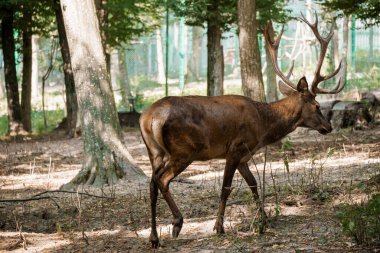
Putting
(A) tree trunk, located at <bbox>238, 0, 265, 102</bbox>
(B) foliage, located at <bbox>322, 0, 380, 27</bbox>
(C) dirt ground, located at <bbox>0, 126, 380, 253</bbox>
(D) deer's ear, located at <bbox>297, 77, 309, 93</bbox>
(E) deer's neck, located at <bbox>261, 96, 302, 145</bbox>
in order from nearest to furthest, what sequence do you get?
(C) dirt ground, located at <bbox>0, 126, 380, 253</bbox>, (E) deer's neck, located at <bbox>261, 96, 302, 145</bbox>, (D) deer's ear, located at <bbox>297, 77, 309, 93</bbox>, (A) tree trunk, located at <bbox>238, 0, 265, 102</bbox>, (B) foliage, located at <bbox>322, 0, 380, 27</bbox>

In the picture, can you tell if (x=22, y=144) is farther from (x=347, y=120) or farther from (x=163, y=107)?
(x=163, y=107)

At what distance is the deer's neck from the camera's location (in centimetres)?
828

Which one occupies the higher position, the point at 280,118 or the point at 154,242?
the point at 280,118

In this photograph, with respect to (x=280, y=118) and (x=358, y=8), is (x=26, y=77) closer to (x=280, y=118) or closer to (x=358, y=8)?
(x=358, y=8)

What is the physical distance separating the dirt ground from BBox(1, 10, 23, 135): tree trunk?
856 cm

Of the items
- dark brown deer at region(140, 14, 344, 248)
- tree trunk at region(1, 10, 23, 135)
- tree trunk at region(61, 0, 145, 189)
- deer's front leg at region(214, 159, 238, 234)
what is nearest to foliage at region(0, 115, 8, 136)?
tree trunk at region(1, 10, 23, 135)

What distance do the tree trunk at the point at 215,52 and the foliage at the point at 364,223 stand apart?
1209 centimetres

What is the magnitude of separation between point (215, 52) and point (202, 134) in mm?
11170

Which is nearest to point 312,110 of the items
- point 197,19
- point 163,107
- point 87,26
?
point 163,107

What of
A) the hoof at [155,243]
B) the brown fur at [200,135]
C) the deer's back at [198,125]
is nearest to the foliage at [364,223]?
the brown fur at [200,135]

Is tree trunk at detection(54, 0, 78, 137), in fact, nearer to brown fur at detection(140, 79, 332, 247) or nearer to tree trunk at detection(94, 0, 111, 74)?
tree trunk at detection(94, 0, 111, 74)

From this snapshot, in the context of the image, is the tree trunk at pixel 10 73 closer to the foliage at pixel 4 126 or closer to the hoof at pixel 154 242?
the foliage at pixel 4 126

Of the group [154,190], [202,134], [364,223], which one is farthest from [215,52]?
[364,223]

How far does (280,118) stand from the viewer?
8438mm
